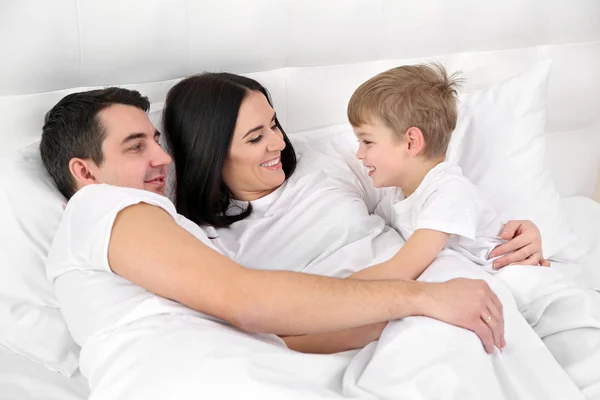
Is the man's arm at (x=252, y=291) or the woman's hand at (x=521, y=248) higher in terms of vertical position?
the man's arm at (x=252, y=291)

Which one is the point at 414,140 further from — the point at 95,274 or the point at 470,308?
the point at 95,274

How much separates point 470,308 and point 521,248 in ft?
1.29

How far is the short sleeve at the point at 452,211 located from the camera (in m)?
1.48

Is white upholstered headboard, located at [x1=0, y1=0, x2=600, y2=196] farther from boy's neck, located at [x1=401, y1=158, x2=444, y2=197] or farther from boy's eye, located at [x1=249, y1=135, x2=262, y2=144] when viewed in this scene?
boy's neck, located at [x1=401, y1=158, x2=444, y2=197]

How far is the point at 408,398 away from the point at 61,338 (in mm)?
733

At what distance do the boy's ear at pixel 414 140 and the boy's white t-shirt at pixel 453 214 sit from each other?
0.19 feet

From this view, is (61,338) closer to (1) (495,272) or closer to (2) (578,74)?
(1) (495,272)

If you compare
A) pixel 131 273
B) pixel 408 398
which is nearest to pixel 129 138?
pixel 131 273

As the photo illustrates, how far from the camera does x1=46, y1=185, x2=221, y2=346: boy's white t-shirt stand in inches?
49.3

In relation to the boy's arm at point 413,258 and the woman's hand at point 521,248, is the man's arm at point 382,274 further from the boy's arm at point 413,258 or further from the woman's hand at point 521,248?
the woman's hand at point 521,248

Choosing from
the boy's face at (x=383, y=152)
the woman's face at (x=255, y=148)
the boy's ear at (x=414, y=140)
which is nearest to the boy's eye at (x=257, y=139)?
the woman's face at (x=255, y=148)

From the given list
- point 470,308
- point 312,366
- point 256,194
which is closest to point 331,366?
point 312,366

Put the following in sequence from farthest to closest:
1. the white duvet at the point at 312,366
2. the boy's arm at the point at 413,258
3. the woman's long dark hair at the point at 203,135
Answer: the woman's long dark hair at the point at 203,135 < the boy's arm at the point at 413,258 < the white duvet at the point at 312,366

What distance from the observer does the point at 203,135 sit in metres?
1.71
